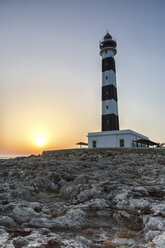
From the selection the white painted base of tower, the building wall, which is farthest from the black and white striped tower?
the building wall

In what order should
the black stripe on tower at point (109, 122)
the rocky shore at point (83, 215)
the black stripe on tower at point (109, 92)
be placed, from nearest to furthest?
the rocky shore at point (83, 215) → the black stripe on tower at point (109, 122) → the black stripe on tower at point (109, 92)

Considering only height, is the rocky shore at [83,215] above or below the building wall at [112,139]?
below

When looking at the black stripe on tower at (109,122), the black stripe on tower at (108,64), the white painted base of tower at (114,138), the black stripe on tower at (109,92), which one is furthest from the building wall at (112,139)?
the black stripe on tower at (108,64)

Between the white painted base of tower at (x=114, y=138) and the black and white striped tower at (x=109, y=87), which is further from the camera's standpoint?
the black and white striped tower at (x=109, y=87)

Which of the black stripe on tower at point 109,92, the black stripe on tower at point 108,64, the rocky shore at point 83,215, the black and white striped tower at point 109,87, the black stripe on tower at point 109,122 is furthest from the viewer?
the black stripe on tower at point 108,64

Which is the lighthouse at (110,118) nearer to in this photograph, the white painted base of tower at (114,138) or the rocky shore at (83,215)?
the white painted base of tower at (114,138)

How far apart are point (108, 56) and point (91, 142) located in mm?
16850

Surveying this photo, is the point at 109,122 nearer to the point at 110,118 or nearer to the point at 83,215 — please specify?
the point at 110,118

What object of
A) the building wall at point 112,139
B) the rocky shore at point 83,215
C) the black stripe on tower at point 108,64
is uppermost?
the black stripe on tower at point 108,64

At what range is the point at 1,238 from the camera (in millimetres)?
3689

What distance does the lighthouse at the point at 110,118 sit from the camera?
1171 inches

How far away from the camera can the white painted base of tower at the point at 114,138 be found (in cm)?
2942

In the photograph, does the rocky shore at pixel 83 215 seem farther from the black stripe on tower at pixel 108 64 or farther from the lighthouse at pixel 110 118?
the black stripe on tower at pixel 108 64

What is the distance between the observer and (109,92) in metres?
32.2
